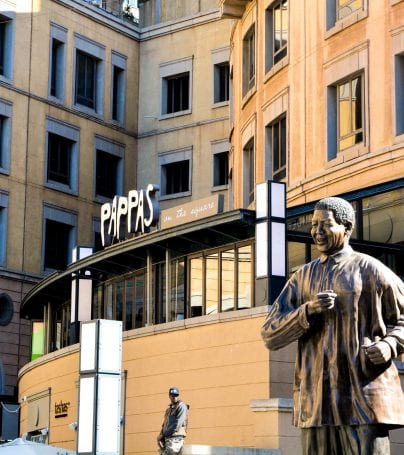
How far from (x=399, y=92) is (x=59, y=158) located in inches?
996

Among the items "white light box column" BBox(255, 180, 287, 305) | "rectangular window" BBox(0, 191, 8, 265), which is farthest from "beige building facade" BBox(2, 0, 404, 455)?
"rectangular window" BBox(0, 191, 8, 265)

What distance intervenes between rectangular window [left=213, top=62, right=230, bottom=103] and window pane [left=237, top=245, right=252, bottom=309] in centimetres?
2291

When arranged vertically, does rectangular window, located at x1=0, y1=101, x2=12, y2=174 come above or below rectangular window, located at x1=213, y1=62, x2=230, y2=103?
below

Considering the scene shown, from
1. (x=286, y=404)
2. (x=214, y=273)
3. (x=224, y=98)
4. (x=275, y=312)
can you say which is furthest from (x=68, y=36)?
(x=275, y=312)

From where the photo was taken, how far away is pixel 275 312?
7336 mm

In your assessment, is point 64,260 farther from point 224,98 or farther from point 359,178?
point 359,178

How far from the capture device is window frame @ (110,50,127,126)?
181 feet

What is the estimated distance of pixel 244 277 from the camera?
3088cm

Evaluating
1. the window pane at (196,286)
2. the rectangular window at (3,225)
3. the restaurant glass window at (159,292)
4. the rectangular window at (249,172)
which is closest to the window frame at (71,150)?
the rectangular window at (3,225)

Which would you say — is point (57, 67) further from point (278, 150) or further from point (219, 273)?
point (219, 273)

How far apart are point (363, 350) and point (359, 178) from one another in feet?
77.0

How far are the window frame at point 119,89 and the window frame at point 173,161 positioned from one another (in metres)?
2.63

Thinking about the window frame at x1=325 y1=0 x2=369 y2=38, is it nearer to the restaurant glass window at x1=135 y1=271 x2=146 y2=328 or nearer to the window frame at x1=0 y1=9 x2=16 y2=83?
the restaurant glass window at x1=135 y1=271 x2=146 y2=328

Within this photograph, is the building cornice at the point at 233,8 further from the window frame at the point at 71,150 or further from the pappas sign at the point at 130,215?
the window frame at the point at 71,150
